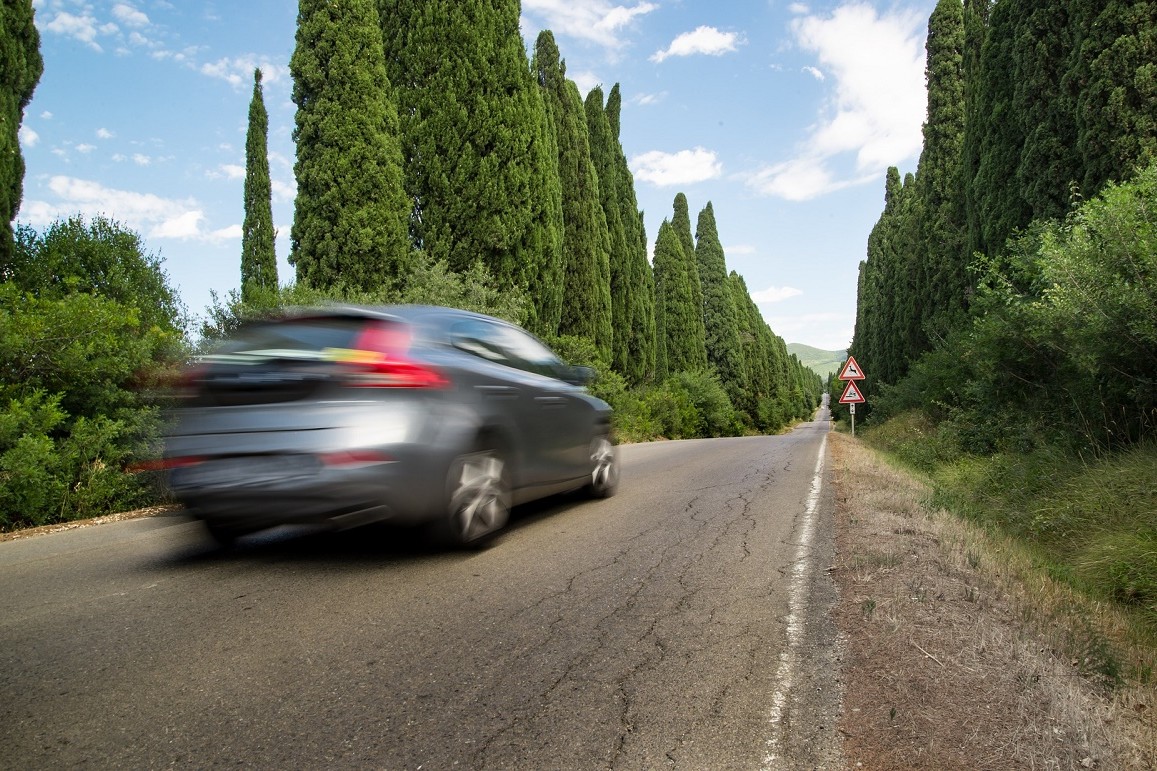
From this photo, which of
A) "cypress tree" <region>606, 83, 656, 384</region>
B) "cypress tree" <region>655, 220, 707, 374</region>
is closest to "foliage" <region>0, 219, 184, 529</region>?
"cypress tree" <region>606, 83, 656, 384</region>

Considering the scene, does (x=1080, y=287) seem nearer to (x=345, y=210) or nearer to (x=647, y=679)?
(x=647, y=679)

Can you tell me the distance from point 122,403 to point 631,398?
19.2 metres

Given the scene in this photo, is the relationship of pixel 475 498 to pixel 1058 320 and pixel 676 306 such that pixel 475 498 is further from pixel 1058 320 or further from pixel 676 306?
pixel 676 306

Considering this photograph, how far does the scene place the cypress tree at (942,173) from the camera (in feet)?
82.0

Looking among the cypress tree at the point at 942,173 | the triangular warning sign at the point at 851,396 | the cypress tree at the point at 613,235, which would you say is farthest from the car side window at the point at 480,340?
the cypress tree at the point at 613,235

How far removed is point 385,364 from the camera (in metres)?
4.40

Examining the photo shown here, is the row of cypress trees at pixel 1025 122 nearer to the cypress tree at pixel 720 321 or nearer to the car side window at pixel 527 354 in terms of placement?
the car side window at pixel 527 354

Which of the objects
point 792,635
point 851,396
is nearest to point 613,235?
point 851,396

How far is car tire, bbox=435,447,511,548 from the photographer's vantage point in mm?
4711

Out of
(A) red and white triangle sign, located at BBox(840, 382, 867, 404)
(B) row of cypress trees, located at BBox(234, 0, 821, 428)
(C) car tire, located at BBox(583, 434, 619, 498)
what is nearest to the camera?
(C) car tire, located at BBox(583, 434, 619, 498)

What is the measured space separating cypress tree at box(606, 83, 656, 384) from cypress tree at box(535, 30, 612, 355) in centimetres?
442

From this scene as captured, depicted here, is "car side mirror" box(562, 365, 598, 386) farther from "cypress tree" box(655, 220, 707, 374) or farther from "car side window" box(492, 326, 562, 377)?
"cypress tree" box(655, 220, 707, 374)

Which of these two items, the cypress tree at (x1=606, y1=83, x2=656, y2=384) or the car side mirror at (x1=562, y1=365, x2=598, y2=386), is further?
the cypress tree at (x1=606, y1=83, x2=656, y2=384)

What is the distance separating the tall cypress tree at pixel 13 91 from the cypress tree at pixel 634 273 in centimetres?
2318
